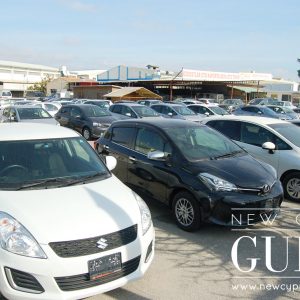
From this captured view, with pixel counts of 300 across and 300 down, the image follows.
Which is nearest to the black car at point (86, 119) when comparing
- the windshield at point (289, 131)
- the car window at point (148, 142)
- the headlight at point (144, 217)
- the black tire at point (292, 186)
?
the windshield at point (289, 131)

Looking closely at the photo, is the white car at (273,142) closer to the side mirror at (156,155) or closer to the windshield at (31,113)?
the side mirror at (156,155)

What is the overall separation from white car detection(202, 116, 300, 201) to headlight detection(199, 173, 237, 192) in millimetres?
2666

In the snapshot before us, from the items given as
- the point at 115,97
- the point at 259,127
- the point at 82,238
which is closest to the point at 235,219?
the point at 82,238

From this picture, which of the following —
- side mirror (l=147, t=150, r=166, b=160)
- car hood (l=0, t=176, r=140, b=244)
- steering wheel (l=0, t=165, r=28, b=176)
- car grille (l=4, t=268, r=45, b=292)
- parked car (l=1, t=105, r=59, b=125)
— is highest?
steering wheel (l=0, t=165, r=28, b=176)

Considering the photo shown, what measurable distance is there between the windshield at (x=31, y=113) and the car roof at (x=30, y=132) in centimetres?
1111

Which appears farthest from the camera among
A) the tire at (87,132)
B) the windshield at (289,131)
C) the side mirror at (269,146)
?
the tire at (87,132)

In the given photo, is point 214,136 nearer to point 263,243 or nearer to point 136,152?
point 136,152

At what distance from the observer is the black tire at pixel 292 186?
768 cm

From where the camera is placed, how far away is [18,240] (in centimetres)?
347

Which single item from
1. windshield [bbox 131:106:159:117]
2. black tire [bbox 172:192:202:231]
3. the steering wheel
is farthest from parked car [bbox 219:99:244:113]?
the steering wheel

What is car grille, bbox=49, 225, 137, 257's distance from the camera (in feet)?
11.3

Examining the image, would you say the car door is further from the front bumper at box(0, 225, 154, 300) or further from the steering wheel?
the front bumper at box(0, 225, 154, 300)

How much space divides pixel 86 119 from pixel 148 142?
11.2 meters

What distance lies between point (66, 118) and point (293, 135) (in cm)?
1263
